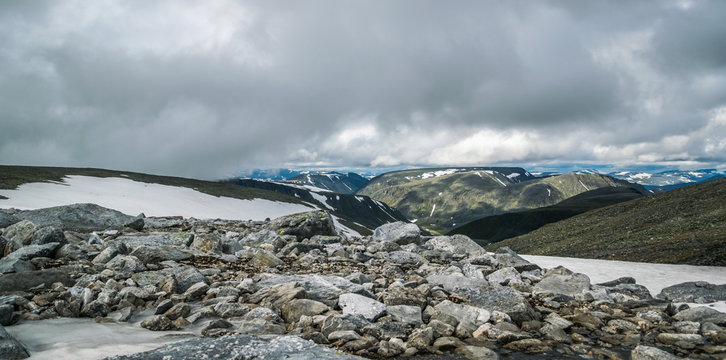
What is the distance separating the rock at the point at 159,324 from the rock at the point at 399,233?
1625cm

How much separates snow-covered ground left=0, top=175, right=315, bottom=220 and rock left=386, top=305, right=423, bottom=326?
5158cm

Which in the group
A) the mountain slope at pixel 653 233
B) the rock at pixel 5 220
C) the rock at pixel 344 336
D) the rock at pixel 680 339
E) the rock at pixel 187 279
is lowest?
the mountain slope at pixel 653 233

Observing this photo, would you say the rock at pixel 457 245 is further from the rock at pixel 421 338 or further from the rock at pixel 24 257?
the rock at pixel 24 257

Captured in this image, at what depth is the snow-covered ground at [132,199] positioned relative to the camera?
50375 millimetres

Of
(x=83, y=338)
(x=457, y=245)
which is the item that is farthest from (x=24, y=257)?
(x=457, y=245)

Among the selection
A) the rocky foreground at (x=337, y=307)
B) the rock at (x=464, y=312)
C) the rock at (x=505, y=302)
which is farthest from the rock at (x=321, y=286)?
the rock at (x=505, y=302)

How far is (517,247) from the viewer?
66812 millimetres

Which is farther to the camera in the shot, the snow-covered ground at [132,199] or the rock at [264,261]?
the snow-covered ground at [132,199]

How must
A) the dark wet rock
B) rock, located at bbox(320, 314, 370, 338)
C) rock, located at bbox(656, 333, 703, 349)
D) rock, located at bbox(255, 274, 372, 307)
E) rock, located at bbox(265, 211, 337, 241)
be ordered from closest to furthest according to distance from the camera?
rock, located at bbox(320, 314, 370, 338) → rock, located at bbox(656, 333, 703, 349) → the dark wet rock → rock, located at bbox(255, 274, 372, 307) → rock, located at bbox(265, 211, 337, 241)

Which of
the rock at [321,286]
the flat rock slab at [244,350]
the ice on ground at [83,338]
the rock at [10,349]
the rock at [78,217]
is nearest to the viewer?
the rock at [10,349]

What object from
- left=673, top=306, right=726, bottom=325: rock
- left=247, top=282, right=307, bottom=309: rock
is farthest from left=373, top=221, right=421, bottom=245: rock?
left=673, top=306, right=726, bottom=325: rock

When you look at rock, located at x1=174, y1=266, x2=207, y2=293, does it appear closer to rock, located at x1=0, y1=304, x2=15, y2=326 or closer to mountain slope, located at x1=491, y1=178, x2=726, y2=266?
rock, located at x1=0, y1=304, x2=15, y2=326

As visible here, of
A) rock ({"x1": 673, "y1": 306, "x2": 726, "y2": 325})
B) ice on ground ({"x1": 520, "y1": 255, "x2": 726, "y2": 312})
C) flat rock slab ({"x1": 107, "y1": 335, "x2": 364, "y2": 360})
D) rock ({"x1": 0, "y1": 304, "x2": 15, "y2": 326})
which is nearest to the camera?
flat rock slab ({"x1": 107, "y1": 335, "x2": 364, "y2": 360})

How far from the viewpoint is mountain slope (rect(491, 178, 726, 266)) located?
35.8 m
